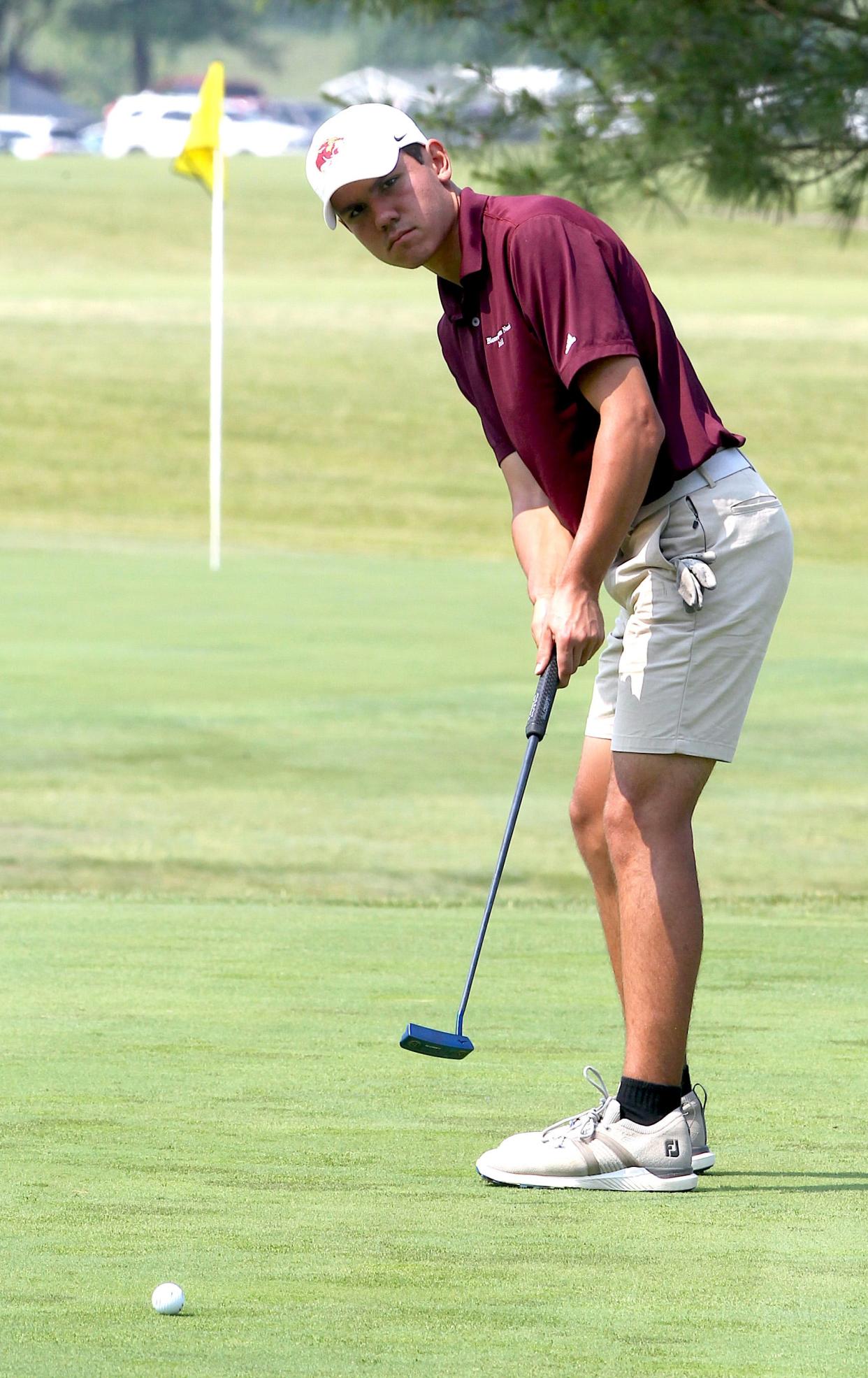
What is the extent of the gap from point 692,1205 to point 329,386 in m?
26.5

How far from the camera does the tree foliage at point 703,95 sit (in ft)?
25.9

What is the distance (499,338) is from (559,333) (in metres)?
0.15

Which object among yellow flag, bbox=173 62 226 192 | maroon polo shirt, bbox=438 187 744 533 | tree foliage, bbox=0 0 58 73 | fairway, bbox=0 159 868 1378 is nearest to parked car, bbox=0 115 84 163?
tree foliage, bbox=0 0 58 73

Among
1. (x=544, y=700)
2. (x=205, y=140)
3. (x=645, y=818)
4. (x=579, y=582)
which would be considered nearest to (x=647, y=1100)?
(x=645, y=818)

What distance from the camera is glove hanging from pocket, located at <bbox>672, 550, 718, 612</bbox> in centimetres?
355

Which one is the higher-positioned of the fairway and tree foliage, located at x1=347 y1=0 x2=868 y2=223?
tree foliage, located at x1=347 y1=0 x2=868 y2=223

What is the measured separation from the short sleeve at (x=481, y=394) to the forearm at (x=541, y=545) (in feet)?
0.38

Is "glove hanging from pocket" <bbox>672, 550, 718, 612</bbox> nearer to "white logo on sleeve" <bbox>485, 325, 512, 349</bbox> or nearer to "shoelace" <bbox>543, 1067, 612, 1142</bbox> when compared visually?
"white logo on sleeve" <bbox>485, 325, 512, 349</bbox>

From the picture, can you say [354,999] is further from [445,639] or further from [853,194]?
[445,639]

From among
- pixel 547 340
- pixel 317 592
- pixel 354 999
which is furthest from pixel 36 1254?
pixel 317 592

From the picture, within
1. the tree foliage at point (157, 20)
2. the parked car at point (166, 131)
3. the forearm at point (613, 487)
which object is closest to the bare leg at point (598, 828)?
the forearm at point (613, 487)

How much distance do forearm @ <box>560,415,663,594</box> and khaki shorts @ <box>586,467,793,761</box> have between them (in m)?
0.12

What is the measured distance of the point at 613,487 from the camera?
3445 millimetres

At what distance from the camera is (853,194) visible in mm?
8664
